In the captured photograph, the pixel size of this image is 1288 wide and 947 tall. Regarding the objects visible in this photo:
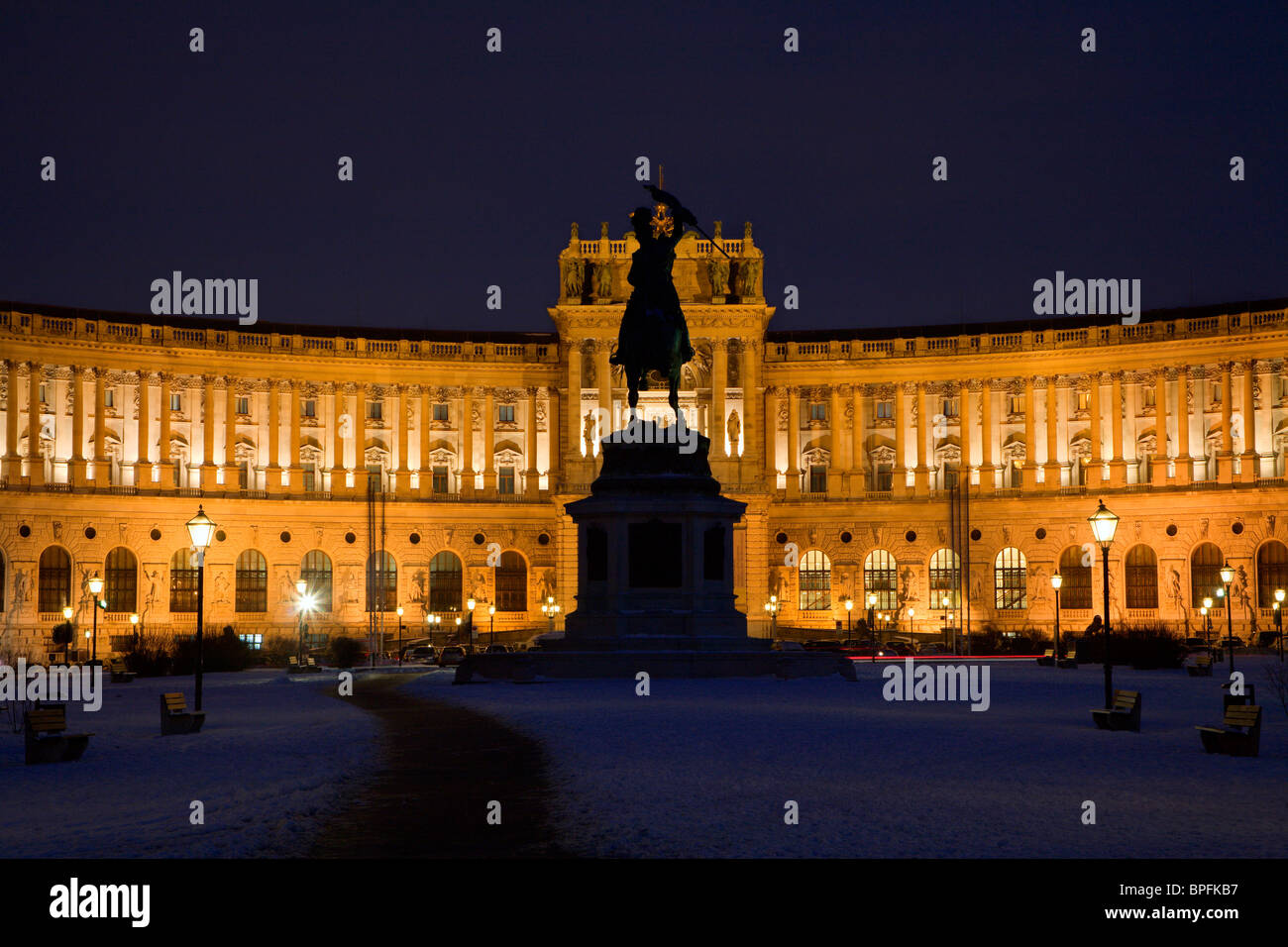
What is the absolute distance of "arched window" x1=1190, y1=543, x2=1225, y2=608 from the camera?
86188 millimetres

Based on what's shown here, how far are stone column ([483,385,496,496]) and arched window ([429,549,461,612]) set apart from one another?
527cm

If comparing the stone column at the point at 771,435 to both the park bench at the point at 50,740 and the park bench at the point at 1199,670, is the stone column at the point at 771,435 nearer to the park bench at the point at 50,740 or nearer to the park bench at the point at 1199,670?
the park bench at the point at 1199,670

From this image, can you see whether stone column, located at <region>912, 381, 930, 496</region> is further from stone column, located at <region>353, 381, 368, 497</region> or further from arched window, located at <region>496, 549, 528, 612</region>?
stone column, located at <region>353, 381, 368, 497</region>

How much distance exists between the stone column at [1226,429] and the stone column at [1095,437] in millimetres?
7067

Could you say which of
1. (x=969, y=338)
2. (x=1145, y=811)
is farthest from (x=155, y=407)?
(x=1145, y=811)

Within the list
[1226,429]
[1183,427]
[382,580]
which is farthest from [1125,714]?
[382,580]

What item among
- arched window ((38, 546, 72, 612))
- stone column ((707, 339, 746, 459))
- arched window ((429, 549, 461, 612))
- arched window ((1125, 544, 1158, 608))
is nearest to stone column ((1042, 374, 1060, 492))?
arched window ((1125, 544, 1158, 608))

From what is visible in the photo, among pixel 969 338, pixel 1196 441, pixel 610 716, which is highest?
pixel 969 338

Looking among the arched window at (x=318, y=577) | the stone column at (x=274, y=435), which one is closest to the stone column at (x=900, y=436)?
the arched window at (x=318, y=577)

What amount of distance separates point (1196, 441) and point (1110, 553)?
8418 mm

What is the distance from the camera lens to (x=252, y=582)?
301ft

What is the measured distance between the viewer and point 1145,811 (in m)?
16.4

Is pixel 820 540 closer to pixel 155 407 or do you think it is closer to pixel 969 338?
pixel 969 338

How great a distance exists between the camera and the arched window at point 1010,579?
91.9 metres
